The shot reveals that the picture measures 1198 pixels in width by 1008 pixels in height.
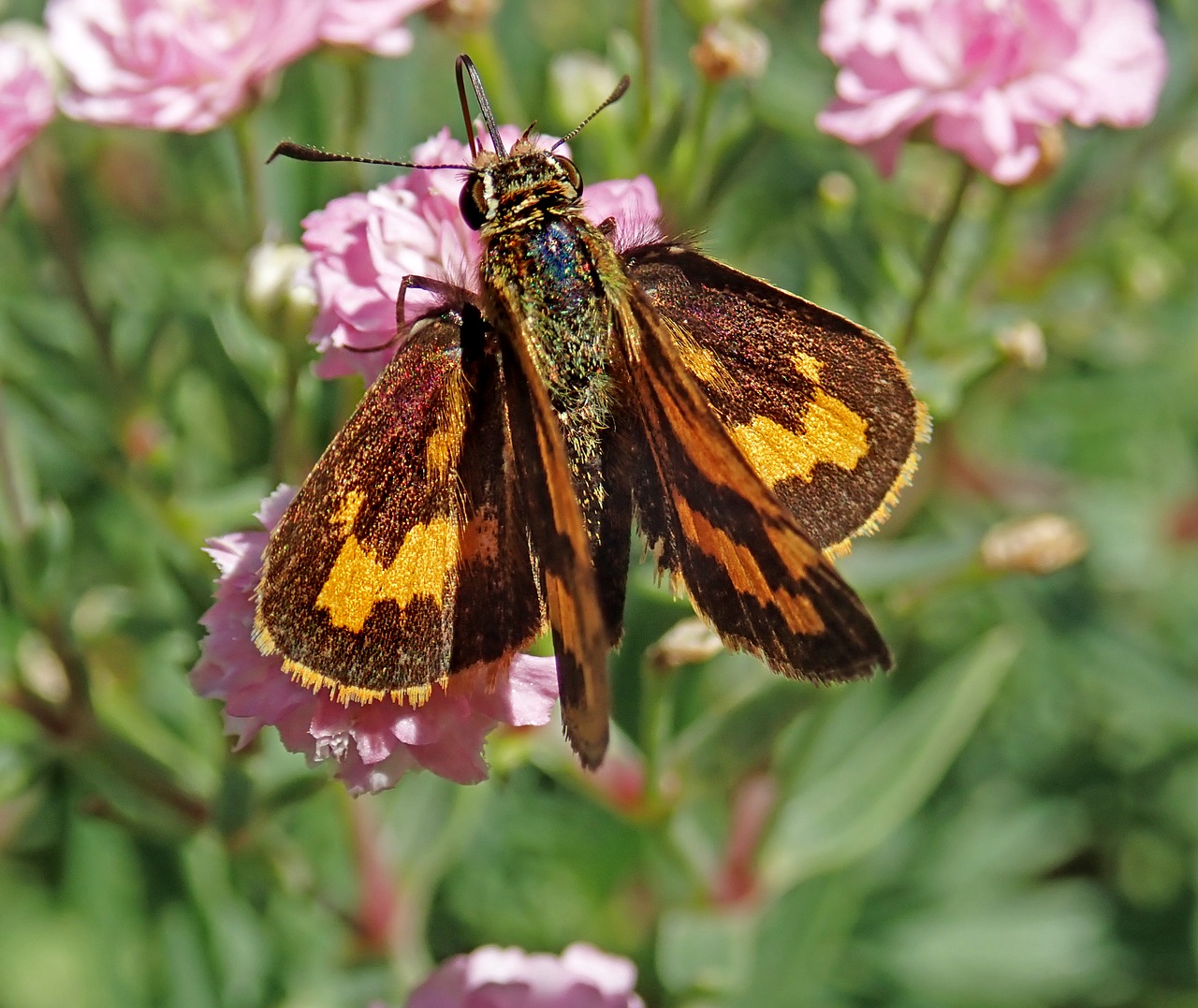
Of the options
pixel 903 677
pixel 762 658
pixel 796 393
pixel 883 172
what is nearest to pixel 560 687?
pixel 762 658

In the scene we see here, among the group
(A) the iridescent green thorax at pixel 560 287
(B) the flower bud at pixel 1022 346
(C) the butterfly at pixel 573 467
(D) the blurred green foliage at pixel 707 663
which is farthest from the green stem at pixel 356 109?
(B) the flower bud at pixel 1022 346

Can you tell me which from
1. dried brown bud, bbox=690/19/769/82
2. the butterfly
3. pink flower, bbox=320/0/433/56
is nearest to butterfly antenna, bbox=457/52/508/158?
the butterfly

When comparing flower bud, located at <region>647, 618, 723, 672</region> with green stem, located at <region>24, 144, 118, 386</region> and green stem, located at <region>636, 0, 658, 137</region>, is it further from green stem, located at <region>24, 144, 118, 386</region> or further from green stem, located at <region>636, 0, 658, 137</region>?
green stem, located at <region>24, 144, 118, 386</region>

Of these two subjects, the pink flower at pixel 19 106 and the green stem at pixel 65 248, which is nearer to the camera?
the pink flower at pixel 19 106

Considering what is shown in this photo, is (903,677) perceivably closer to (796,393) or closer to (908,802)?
(908,802)

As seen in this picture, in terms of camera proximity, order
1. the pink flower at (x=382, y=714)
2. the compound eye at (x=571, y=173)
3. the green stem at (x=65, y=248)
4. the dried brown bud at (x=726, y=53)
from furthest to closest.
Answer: the green stem at (x=65, y=248) → the dried brown bud at (x=726, y=53) → the compound eye at (x=571, y=173) → the pink flower at (x=382, y=714)

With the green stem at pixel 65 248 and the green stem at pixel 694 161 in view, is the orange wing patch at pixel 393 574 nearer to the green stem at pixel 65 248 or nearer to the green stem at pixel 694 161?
the green stem at pixel 694 161
